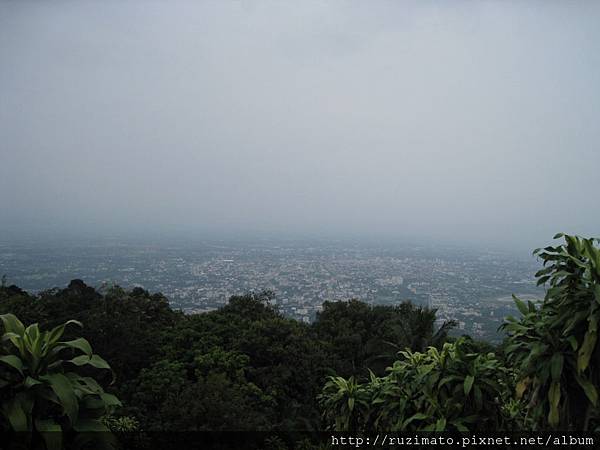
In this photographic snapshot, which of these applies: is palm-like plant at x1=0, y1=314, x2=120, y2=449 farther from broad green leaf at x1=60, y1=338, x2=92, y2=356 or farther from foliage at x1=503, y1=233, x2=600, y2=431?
foliage at x1=503, y1=233, x2=600, y2=431

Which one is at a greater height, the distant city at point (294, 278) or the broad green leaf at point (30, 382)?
the broad green leaf at point (30, 382)

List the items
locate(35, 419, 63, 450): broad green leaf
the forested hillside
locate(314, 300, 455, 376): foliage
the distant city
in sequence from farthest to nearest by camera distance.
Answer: the distant city
locate(314, 300, 455, 376): foliage
the forested hillside
locate(35, 419, 63, 450): broad green leaf

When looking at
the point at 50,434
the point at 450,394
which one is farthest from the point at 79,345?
the point at 450,394

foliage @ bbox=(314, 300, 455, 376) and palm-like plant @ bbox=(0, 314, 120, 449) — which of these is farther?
foliage @ bbox=(314, 300, 455, 376)

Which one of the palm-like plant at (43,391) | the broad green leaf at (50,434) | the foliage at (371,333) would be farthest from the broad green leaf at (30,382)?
the foliage at (371,333)

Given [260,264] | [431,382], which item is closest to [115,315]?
[431,382]

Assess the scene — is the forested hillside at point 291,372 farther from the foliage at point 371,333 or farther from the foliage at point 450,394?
the foliage at point 371,333

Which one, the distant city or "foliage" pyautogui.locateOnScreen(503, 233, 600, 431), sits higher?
"foliage" pyautogui.locateOnScreen(503, 233, 600, 431)

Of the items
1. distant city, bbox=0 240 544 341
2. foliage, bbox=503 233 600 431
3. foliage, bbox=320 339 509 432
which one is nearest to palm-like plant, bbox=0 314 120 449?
foliage, bbox=320 339 509 432
